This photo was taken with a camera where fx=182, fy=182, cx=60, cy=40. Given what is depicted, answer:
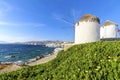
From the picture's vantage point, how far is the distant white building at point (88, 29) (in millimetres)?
33763

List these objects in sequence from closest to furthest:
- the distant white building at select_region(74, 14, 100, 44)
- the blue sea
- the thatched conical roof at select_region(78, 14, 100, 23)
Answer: the distant white building at select_region(74, 14, 100, 44) → the thatched conical roof at select_region(78, 14, 100, 23) → the blue sea

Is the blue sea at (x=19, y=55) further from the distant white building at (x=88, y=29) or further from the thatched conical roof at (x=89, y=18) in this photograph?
the thatched conical roof at (x=89, y=18)

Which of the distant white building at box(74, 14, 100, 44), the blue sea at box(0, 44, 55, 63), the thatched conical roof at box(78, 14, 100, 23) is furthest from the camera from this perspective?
the blue sea at box(0, 44, 55, 63)

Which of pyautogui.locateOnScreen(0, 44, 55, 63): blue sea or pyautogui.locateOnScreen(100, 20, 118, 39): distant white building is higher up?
pyautogui.locateOnScreen(100, 20, 118, 39): distant white building

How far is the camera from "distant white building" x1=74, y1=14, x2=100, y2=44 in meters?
33.8

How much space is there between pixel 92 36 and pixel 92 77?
2927cm

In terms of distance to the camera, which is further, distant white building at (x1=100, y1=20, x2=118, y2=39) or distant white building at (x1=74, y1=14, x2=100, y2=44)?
distant white building at (x1=100, y1=20, x2=118, y2=39)

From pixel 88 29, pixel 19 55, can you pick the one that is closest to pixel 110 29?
pixel 88 29

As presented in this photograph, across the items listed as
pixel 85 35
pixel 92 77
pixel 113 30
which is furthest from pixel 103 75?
pixel 113 30

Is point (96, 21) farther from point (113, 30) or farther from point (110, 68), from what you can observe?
point (110, 68)

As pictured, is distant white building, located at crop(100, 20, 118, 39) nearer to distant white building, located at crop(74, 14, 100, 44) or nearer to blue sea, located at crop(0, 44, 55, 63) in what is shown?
distant white building, located at crop(74, 14, 100, 44)

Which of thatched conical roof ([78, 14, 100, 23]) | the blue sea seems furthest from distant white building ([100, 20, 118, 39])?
the blue sea

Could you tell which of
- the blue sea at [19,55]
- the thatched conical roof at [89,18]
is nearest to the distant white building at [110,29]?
the thatched conical roof at [89,18]

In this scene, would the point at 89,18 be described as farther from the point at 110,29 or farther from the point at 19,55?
the point at 19,55
